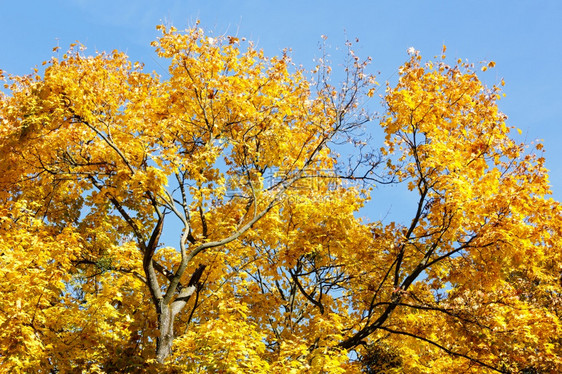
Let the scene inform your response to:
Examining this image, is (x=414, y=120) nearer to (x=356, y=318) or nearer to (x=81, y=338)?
(x=356, y=318)

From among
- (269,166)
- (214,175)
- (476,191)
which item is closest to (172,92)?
(214,175)

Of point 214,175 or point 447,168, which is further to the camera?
point 214,175

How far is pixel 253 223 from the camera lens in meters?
11.3

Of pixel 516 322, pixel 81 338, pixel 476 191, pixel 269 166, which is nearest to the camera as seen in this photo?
pixel 81 338

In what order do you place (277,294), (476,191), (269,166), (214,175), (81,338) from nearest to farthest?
(81,338)
(476,191)
(214,175)
(269,166)
(277,294)

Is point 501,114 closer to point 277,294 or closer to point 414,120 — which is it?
point 414,120

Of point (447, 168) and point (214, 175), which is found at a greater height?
point (214, 175)

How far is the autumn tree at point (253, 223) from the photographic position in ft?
31.0

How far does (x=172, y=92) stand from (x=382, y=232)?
6117mm

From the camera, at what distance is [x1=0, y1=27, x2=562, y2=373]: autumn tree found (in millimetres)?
9445

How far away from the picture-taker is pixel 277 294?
14.0 meters

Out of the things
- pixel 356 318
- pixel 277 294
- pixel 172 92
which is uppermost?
pixel 172 92

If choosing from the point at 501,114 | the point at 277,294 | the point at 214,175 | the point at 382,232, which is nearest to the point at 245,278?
the point at 277,294

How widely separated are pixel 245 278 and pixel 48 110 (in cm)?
655
